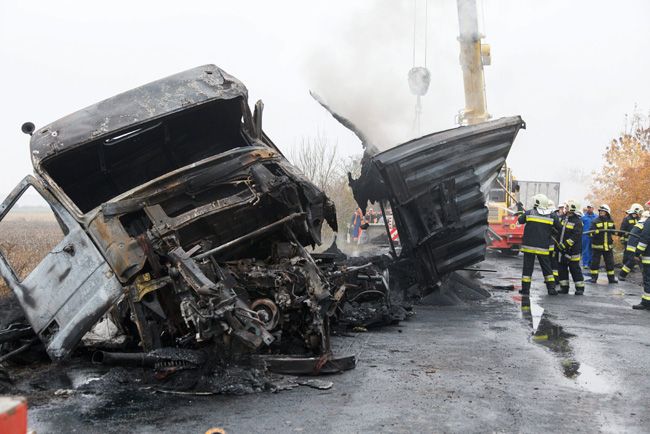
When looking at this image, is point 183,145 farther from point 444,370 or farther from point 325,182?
point 325,182

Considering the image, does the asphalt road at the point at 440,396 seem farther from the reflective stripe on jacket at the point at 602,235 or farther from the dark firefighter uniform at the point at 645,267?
the reflective stripe on jacket at the point at 602,235

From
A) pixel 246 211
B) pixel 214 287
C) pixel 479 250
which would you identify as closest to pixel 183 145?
pixel 246 211

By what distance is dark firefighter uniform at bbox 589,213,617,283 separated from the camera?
44.4 feet

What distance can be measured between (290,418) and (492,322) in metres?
4.58

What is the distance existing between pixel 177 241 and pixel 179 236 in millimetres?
402

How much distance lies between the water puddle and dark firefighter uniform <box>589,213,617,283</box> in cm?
400

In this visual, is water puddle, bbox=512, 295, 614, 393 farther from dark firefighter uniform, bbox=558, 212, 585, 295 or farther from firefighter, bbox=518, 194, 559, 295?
dark firefighter uniform, bbox=558, 212, 585, 295

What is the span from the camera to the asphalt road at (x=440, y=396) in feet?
13.8

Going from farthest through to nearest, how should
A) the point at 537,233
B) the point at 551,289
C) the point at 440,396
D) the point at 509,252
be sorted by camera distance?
the point at 509,252, the point at 551,289, the point at 537,233, the point at 440,396

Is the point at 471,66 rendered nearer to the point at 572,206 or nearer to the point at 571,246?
the point at 572,206

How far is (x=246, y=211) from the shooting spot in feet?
19.2

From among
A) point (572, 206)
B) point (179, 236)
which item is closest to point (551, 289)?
point (572, 206)

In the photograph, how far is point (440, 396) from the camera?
4836 millimetres

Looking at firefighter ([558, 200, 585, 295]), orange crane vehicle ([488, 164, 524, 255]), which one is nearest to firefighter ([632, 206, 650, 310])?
firefighter ([558, 200, 585, 295])
